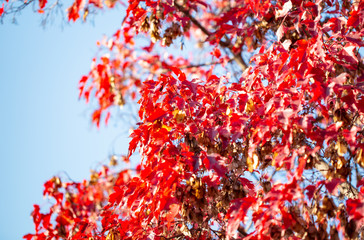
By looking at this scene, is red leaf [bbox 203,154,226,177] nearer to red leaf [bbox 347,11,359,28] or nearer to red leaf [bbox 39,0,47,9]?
red leaf [bbox 347,11,359,28]

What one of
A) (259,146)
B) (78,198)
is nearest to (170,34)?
(259,146)

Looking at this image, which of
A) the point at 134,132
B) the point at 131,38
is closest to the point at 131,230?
the point at 134,132

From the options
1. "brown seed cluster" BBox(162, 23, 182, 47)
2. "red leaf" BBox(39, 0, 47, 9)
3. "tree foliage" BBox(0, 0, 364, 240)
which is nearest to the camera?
"tree foliage" BBox(0, 0, 364, 240)

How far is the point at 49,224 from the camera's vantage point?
18.0 feet

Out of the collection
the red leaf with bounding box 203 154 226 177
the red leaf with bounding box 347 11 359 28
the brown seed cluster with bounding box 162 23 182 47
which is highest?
the brown seed cluster with bounding box 162 23 182 47

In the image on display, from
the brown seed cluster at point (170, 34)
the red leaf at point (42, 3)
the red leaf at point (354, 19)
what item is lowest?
the red leaf at point (354, 19)

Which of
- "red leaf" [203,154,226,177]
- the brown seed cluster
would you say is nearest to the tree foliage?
"red leaf" [203,154,226,177]

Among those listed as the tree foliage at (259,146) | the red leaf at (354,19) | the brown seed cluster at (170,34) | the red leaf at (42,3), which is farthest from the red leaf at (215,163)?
the red leaf at (42,3)

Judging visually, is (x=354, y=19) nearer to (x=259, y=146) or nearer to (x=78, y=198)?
(x=259, y=146)

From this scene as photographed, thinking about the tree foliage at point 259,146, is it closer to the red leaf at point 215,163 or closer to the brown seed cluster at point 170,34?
the red leaf at point 215,163

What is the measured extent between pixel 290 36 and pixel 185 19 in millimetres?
1156

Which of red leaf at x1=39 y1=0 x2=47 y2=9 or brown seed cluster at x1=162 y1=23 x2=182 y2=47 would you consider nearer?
brown seed cluster at x1=162 y1=23 x2=182 y2=47

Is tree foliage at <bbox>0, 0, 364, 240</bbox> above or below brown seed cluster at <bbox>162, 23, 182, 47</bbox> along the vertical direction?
below

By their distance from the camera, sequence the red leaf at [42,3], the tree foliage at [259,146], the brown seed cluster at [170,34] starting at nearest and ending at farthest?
1. the tree foliage at [259,146]
2. the brown seed cluster at [170,34]
3. the red leaf at [42,3]
